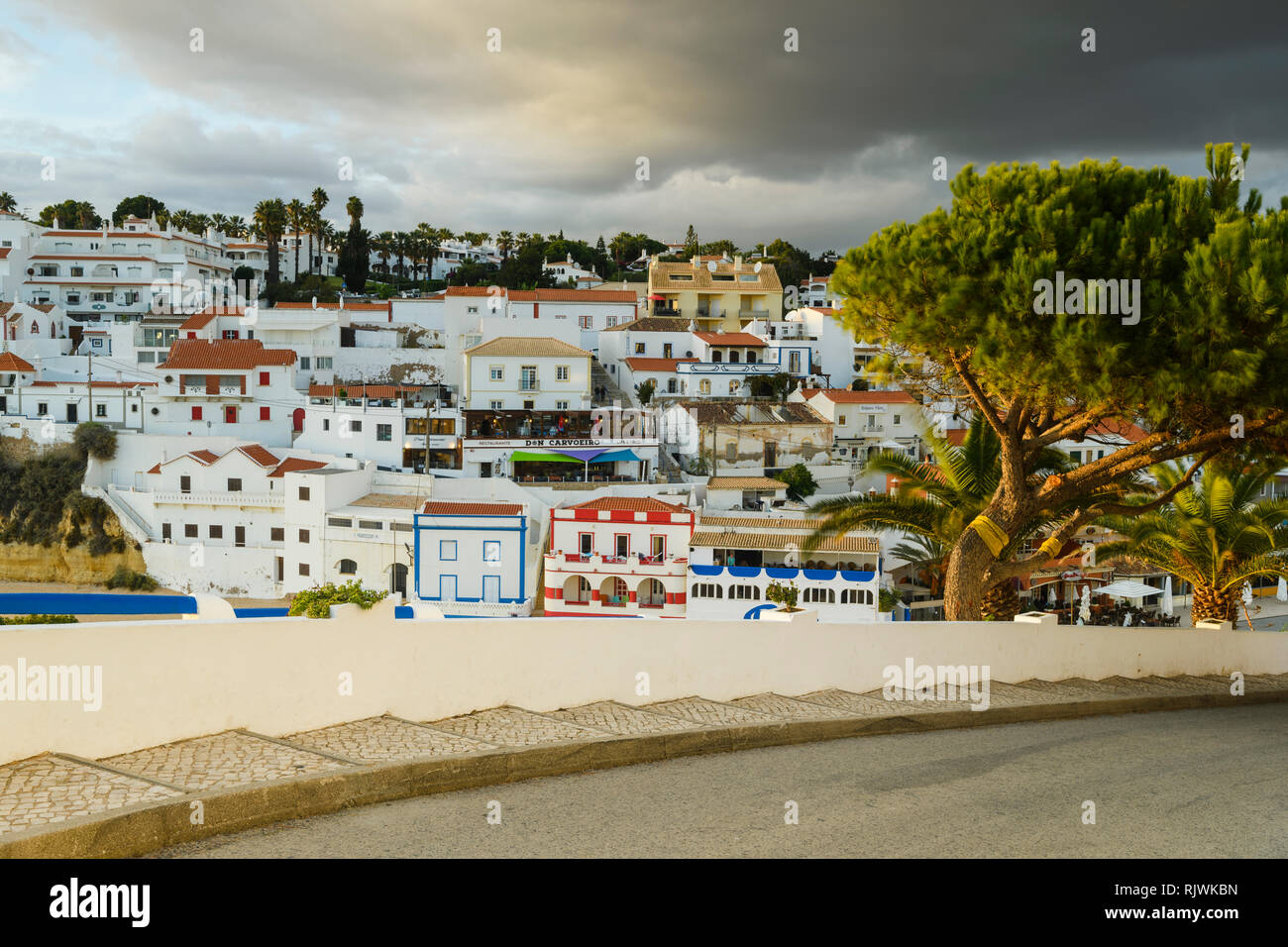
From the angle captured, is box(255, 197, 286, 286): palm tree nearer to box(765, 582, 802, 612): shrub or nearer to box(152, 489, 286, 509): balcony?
box(152, 489, 286, 509): balcony

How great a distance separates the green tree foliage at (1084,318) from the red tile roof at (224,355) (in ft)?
144

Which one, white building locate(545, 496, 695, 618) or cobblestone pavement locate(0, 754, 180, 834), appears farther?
white building locate(545, 496, 695, 618)

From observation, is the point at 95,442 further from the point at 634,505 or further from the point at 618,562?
the point at 618,562

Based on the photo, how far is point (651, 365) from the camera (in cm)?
5597

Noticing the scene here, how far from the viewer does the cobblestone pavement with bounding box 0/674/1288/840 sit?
240 inches

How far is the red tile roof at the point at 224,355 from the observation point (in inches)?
1935

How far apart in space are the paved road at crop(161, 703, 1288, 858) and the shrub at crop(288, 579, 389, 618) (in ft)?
6.69

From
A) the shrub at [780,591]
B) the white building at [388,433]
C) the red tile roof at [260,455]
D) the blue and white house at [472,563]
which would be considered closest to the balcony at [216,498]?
the red tile roof at [260,455]

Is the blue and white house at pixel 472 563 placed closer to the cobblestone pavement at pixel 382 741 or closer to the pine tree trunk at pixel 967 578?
the pine tree trunk at pixel 967 578

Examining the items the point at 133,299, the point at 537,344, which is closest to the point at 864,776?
the point at 537,344

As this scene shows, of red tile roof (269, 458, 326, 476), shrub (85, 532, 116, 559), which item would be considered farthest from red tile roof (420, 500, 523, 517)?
shrub (85, 532, 116, 559)

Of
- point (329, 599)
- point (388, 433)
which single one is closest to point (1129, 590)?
point (329, 599)
